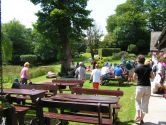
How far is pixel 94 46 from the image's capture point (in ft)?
201

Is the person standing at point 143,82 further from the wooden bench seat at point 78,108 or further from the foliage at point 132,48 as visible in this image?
the foliage at point 132,48

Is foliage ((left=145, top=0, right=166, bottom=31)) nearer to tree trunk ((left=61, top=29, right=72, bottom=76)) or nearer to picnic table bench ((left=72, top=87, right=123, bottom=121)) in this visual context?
tree trunk ((left=61, top=29, right=72, bottom=76))

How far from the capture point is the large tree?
34531 millimetres

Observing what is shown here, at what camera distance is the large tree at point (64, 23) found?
34.5 m

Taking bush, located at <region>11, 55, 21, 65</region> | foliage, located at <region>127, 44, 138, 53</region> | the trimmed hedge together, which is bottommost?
bush, located at <region>11, 55, 21, 65</region>

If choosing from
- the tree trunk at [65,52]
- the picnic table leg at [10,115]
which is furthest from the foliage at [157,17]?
the picnic table leg at [10,115]

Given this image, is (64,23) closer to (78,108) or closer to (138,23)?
(78,108)

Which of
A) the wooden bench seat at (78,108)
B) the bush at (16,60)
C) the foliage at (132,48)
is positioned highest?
the foliage at (132,48)

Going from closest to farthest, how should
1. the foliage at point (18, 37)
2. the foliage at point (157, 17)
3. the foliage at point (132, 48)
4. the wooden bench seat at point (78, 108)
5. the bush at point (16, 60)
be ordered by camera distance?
the wooden bench seat at point (78, 108)
the bush at point (16, 60)
the foliage at point (132, 48)
the foliage at point (18, 37)
the foliage at point (157, 17)

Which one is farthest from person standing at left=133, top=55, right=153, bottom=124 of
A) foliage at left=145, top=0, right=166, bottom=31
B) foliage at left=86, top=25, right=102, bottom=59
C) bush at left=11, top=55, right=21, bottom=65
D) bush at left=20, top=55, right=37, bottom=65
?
foliage at left=145, top=0, right=166, bottom=31

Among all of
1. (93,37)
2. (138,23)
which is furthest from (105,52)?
(138,23)

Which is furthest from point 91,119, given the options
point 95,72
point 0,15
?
point 95,72

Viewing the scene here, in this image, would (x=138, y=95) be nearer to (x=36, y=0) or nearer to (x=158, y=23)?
(x=36, y=0)

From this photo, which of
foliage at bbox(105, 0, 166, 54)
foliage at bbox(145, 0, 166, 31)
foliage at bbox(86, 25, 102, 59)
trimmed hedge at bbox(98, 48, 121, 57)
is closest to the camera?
foliage at bbox(86, 25, 102, 59)
